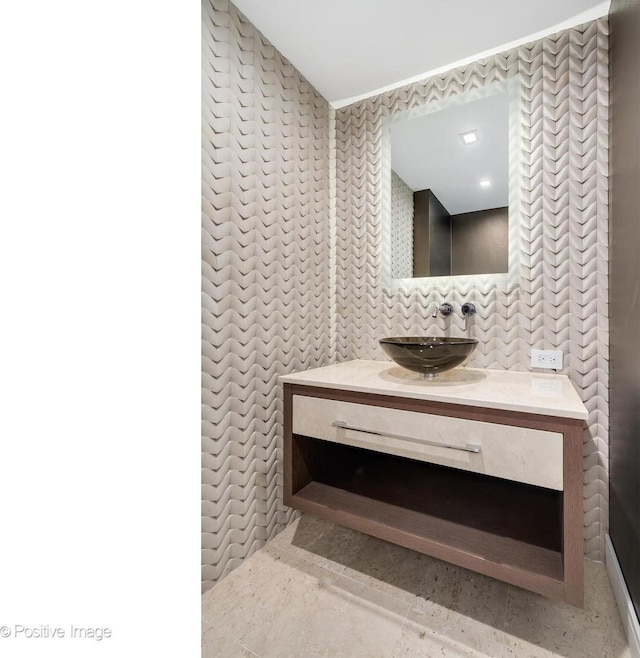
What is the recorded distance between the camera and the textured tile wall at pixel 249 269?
1.30 meters

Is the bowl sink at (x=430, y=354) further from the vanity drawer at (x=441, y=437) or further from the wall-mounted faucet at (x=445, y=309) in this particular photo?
the wall-mounted faucet at (x=445, y=309)

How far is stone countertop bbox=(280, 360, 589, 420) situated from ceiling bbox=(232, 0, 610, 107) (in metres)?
1.47

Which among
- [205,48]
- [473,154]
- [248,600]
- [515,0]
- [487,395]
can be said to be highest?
[515,0]

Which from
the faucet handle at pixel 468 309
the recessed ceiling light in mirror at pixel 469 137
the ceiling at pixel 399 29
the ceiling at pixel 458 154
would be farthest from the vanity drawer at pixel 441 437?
the ceiling at pixel 399 29

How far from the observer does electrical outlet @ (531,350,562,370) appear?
58.1 inches

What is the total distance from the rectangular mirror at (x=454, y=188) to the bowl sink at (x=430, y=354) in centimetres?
52

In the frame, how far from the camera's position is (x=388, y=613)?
1188mm

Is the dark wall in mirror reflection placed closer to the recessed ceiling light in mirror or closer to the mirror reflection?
the mirror reflection
